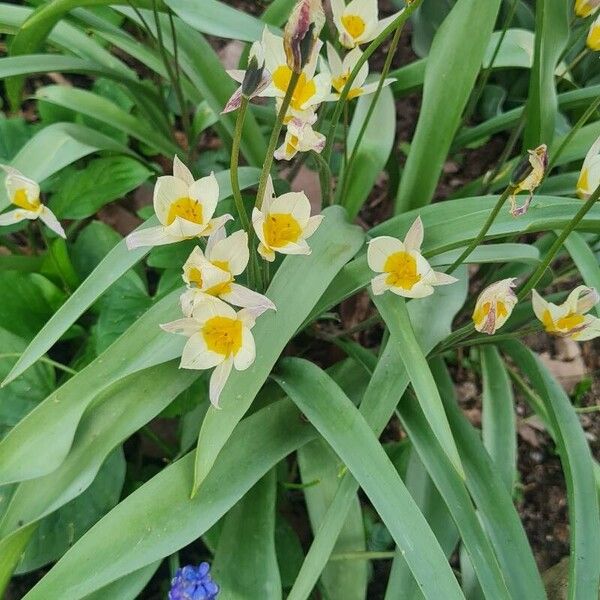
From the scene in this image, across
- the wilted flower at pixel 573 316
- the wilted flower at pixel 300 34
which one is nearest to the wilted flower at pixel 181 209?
the wilted flower at pixel 300 34

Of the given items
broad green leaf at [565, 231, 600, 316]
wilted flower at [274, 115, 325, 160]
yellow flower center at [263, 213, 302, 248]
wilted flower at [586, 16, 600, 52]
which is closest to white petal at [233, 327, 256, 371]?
yellow flower center at [263, 213, 302, 248]

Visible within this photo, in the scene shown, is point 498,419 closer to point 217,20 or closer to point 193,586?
point 193,586

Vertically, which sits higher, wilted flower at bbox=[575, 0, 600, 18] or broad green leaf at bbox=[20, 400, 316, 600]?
wilted flower at bbox=[575, 0, 600, 18]

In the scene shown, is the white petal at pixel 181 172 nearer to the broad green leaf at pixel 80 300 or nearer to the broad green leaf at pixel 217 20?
the broad green leaf at pixel 80 300

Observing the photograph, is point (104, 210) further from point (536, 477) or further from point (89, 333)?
point (536, 477)

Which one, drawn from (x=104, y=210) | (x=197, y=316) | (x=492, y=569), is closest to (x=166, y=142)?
(x=104, y=210)

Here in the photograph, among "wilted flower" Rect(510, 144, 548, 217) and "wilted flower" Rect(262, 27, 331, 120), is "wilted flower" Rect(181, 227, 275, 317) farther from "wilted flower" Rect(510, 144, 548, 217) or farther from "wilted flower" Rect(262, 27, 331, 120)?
"wilted flower" Rect(510, 144, 548, 217)

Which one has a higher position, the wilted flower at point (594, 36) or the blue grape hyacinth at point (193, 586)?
the wilted flower at point (594, 36)
